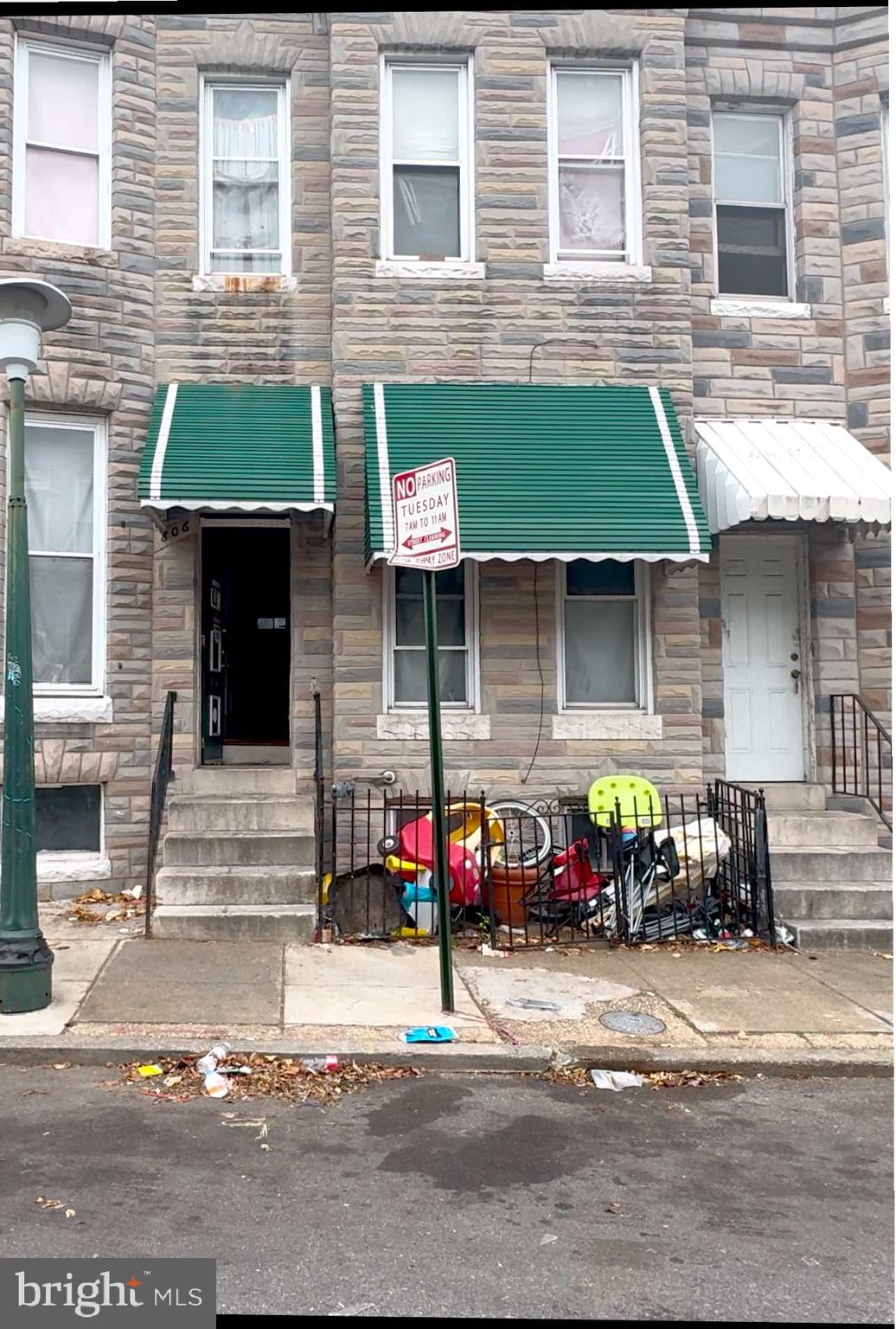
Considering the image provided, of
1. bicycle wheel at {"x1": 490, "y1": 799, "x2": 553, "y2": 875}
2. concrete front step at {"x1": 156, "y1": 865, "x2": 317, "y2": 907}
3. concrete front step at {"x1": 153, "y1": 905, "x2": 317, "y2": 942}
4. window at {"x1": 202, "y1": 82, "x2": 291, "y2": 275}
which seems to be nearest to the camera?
concrete front step at {"x1": 153, "y1": 905, "x2": 317, "y2": 942}

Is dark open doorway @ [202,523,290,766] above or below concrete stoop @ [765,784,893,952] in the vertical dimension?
above

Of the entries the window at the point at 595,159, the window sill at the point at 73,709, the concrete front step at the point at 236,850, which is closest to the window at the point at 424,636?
the concrete front step at the point at 236,850

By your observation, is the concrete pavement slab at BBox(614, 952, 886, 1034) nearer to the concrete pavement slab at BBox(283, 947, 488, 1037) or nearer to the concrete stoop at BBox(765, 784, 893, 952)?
the concrete stoop at BBox(765, 784, 893, 952)

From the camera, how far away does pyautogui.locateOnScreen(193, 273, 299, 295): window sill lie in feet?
30.3

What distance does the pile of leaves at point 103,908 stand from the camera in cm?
801

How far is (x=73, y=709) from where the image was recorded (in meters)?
8.70

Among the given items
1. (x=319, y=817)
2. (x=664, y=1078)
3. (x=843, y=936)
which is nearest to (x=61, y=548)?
(x=319, y=817)

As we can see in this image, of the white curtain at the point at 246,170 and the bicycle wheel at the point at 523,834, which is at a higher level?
the white curtain at the point at 246,170

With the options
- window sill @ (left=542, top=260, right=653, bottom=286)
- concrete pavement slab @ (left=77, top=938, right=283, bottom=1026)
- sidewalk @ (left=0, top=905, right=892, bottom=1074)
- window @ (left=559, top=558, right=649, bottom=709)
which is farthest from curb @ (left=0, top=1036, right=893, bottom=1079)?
window sill @ (left=542, top=260, right=653, bottom=286)

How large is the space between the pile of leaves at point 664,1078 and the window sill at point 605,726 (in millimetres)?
3784

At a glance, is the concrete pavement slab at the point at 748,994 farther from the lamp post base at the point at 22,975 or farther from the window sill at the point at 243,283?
the window sill at the point at 243,283

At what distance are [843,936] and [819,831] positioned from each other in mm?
1160

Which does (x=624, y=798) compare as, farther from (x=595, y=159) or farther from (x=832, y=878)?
(x=595, y=159)

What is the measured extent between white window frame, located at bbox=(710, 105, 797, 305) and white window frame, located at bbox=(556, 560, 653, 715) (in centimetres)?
298
